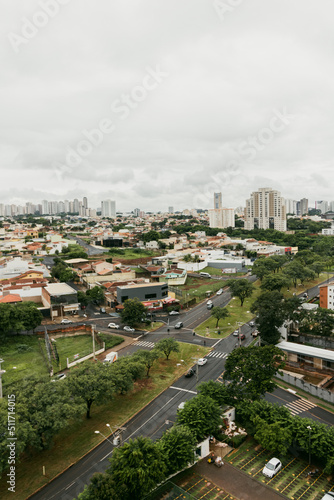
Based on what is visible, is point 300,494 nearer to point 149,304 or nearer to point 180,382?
point 180,382

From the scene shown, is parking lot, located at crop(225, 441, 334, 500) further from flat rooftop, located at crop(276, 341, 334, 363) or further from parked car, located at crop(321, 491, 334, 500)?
flat rooftop, located at crop(276, 341, 334, 363)

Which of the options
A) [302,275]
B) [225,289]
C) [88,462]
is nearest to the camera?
[88,462]

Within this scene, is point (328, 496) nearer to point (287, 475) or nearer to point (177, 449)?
point (287, 475)

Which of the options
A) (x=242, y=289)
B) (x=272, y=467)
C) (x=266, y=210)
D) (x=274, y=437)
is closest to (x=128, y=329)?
(x=242, y=289)

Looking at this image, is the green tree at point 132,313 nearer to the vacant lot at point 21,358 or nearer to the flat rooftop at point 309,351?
the vacant lot at point 21,358

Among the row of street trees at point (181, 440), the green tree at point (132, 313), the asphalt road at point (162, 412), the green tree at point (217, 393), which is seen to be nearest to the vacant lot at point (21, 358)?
the asphalt road at point (162, 412)

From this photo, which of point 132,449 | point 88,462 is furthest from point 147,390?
point 132,449

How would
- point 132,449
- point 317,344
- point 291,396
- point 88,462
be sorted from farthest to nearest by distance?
point 317,344 → point 291,396 → point 88,462 → point 132,449
